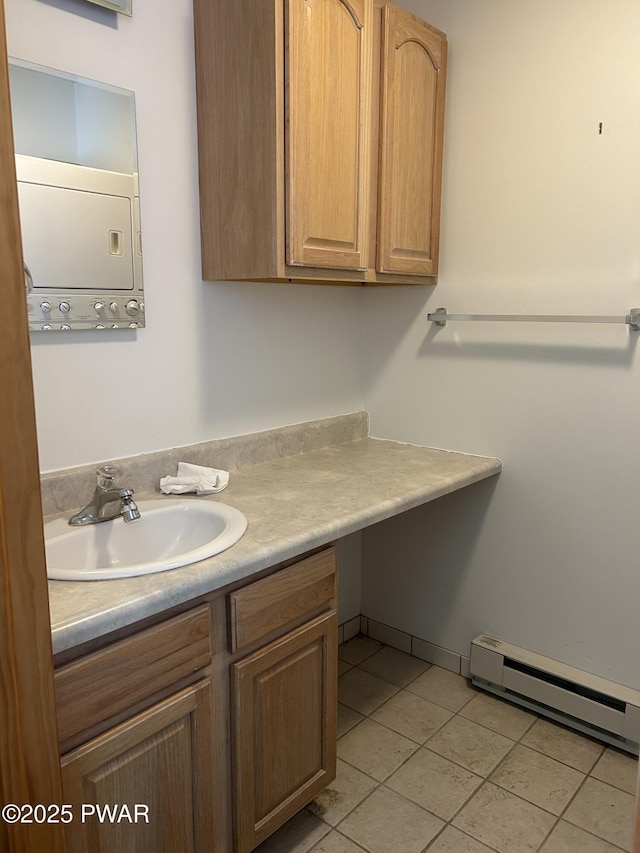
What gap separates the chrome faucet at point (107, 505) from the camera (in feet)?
4.67

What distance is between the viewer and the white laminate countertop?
3.45ft

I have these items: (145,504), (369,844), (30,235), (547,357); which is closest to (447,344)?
(547,357)

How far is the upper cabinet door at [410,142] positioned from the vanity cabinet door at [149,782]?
1.35m

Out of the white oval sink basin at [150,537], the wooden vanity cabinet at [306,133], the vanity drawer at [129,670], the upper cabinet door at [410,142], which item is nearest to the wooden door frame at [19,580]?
the vanity drawer at [129,670]

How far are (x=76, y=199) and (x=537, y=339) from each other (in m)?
1.36

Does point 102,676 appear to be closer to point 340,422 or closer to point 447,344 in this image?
point 340,422

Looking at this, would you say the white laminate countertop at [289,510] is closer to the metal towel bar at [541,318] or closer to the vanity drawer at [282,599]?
the vanity drawer at [282,599]

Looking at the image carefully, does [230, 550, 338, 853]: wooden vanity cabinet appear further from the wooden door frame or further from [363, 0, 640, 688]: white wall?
[363, 0, 640, 688]: white wall

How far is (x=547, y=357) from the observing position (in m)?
1.95

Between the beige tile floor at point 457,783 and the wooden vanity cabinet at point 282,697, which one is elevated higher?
the wooden vanity cabinet at point 282,697

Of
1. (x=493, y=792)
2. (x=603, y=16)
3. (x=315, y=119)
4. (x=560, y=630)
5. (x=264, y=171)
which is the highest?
(x=603, y=16)

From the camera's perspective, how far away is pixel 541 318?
75.5 inches

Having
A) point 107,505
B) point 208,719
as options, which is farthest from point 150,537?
point 208,719

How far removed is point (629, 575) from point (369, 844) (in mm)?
1042
